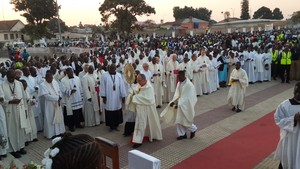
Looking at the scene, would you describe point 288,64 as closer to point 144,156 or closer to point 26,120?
point 26,120

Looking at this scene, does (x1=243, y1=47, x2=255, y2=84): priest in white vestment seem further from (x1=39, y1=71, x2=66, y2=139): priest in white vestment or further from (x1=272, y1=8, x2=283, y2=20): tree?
(x1=272, y1=8, x2=283, y2=20): tree

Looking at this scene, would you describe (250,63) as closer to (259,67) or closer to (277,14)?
(259,67)

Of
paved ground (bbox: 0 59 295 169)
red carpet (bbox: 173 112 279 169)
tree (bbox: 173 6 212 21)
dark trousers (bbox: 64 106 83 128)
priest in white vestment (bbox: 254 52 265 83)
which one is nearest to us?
red carpet (bbox: 173 112 279 169)

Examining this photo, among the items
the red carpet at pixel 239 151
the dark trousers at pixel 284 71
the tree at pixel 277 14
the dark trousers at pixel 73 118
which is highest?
the tree at pixel 277 14

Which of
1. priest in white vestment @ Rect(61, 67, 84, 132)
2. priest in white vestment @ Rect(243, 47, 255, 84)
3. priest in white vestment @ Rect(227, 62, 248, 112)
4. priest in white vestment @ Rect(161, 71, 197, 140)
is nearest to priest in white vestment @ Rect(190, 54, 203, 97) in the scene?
priest in white vestment @ Rect(227, 62, 248, 112)

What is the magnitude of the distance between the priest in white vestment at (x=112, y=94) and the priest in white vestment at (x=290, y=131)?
471 centimetres

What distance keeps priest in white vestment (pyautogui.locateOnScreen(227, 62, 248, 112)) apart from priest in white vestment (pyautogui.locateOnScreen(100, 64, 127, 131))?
153 inches

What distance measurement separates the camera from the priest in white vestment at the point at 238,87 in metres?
10.3

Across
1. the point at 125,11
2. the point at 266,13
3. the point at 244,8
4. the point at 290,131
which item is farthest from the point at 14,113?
the point at 244,8

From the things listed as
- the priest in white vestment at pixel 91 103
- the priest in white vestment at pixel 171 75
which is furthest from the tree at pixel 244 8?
the priest in white vestment at pixel 91 103

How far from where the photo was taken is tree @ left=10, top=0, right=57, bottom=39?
5141 centimetres

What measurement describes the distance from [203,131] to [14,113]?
494 cm

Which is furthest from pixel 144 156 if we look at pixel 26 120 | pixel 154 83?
pixel 154 83

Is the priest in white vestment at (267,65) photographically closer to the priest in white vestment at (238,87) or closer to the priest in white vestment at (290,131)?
the priest in white vestment at (238,87)
